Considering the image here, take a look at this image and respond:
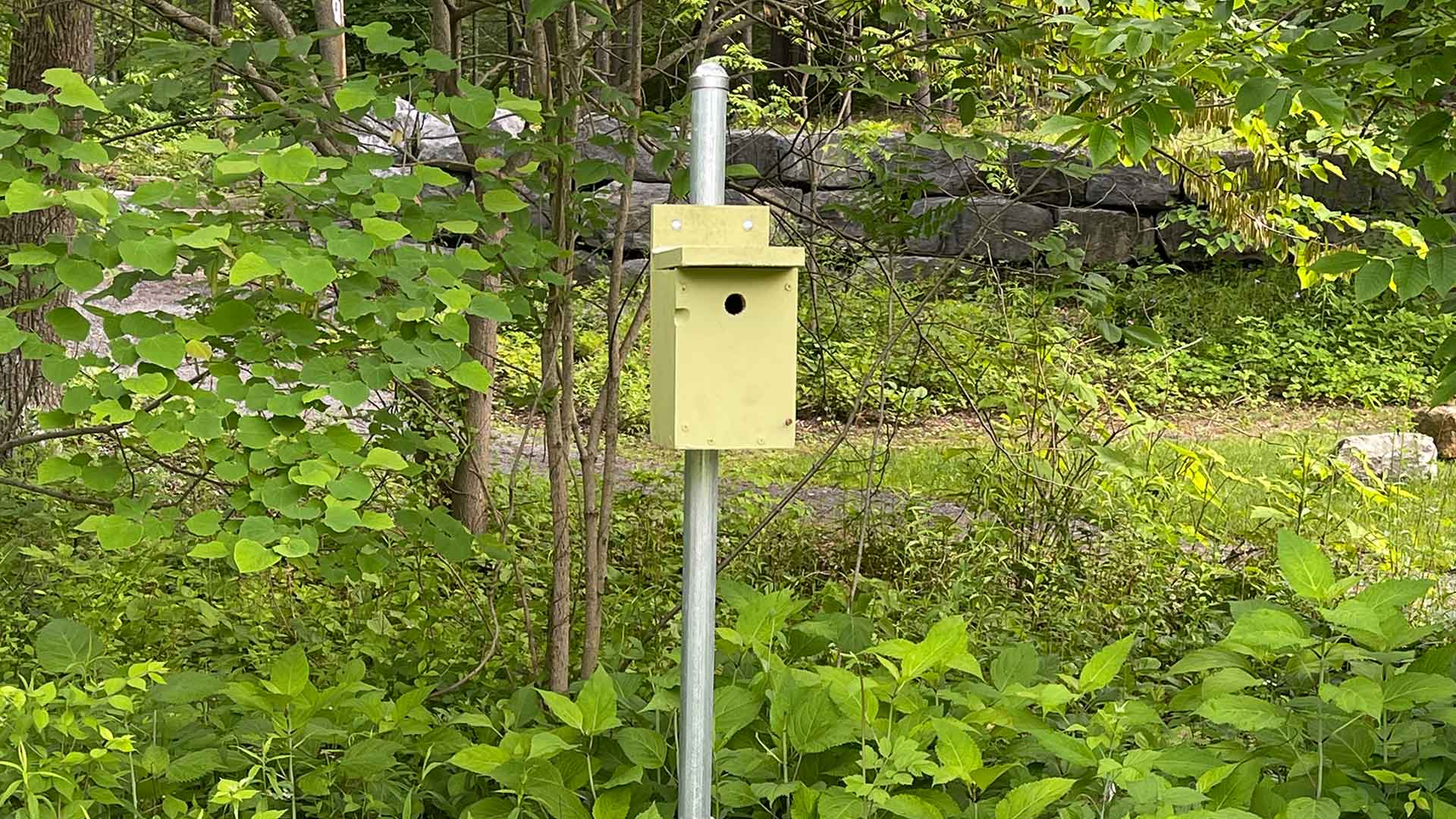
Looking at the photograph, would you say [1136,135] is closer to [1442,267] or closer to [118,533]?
[1442,267]

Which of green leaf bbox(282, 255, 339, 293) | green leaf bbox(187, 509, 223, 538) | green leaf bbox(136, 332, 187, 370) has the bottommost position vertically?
green leaf bbox(187, 509, 223, 538)

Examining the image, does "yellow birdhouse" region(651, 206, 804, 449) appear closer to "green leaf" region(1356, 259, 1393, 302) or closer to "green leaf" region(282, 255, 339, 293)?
"green leaf" region(282, 255, 339, 293)

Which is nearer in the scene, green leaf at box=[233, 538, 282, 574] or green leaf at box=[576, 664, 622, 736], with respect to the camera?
green leaf at box=[233, 538, 282, 574]

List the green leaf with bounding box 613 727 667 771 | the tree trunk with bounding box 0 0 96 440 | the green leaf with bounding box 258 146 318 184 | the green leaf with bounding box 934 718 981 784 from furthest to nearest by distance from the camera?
the tree trunk with bounding box 0 0 96 440 → the green leaf with bounding box 613 727 667 771 → the green leaf with bounding box 934 718 981 784 → the green leaf with bounding box 258 146 318 184

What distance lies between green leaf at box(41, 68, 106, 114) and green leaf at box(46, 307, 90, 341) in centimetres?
33

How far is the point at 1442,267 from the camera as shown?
81.4 inches

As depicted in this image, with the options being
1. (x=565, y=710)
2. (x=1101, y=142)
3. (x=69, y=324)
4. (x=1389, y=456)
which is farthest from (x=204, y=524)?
(x=1389, y=456)

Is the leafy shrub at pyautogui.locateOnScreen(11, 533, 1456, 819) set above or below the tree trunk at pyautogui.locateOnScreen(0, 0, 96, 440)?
below

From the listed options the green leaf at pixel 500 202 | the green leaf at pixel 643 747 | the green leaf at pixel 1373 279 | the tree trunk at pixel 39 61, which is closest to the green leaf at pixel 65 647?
the green leaf at pixel 643 747

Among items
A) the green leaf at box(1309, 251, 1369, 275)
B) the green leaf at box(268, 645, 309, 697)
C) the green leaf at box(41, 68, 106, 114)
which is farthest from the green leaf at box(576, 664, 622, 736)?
the green leaf at box(1309, 251, 1369, 275)

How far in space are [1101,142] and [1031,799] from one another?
116cm

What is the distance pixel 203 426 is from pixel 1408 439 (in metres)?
8.38

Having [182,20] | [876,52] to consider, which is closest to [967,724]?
[876,52]

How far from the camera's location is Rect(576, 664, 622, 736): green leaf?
2162 mm
